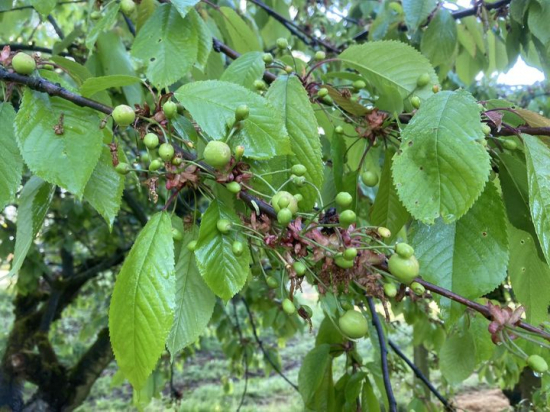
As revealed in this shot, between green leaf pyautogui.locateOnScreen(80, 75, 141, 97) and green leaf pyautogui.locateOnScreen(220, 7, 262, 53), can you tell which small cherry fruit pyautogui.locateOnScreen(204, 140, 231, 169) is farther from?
green leaf pyautogui.locateOnScreen(220, 7, 262, 53)

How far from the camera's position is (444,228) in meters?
0.90

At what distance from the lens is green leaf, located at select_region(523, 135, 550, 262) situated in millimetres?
750

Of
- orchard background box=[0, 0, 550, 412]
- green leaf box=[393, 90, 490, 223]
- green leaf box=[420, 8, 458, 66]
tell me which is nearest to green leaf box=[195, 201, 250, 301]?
orchard background box=[0, 0, 550, 412]

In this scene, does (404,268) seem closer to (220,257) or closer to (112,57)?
(220,257)

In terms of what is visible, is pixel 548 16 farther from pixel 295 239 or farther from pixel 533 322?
pixel 295 239

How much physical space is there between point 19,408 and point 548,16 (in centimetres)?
409

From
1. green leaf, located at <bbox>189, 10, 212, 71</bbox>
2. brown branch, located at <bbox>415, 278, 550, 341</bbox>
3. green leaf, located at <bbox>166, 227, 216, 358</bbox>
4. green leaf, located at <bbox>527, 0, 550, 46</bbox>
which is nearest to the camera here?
brown branch, located at <bbox>415, 278, 550, 341</bbox>

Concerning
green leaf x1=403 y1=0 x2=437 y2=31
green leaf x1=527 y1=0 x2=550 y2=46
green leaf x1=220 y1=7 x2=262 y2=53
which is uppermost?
green leaf x1=403 y1=0 x2=437 y2=31

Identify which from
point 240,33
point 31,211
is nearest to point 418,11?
point 240,33

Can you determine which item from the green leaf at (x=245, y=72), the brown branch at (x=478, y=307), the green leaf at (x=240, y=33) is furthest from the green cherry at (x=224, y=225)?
the green leaf at (x=240, y=33)

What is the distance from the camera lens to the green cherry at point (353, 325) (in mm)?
876

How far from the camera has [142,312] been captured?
0.74m

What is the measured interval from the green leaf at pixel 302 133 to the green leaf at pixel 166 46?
0.78ft

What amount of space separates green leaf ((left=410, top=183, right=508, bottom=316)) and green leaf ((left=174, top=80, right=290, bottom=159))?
0.33 metres
